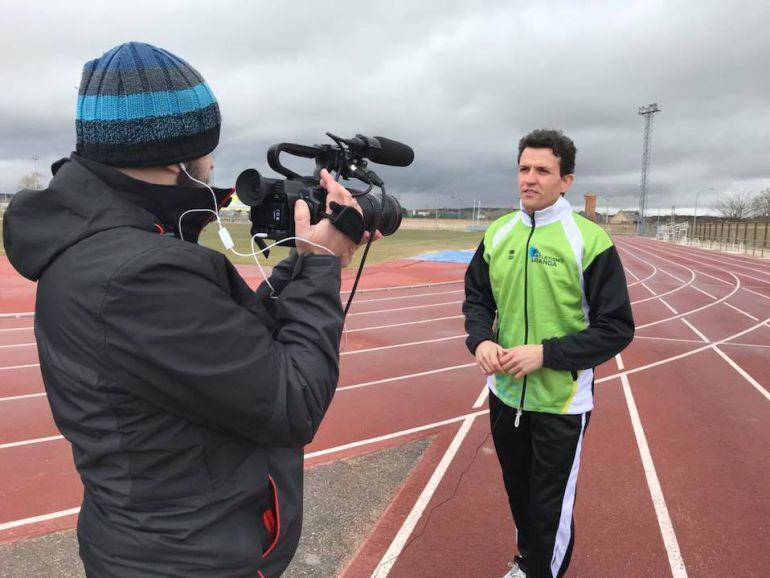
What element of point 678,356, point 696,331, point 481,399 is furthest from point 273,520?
point 696,331

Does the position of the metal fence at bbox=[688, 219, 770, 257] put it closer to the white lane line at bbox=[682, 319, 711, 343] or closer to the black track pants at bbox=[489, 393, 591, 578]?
the white lane line at bbox=[682, 319, 711, 343]

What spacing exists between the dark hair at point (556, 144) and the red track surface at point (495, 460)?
202 centimetres

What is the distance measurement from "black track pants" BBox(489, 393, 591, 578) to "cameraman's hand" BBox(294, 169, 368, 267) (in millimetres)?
1401

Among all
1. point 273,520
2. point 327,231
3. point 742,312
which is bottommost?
point 742,312

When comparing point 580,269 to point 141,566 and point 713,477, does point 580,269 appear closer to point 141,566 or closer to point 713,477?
point 141,566

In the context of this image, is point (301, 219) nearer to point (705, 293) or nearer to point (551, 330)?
point (551, 330)

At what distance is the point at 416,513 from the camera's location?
3152 millimetres

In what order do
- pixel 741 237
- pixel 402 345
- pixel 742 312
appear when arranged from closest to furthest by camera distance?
pixel 402 345
pixel 742 312
pixel 741 237

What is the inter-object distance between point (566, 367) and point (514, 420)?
0.38 m

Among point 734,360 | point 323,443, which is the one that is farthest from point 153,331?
point 734,360

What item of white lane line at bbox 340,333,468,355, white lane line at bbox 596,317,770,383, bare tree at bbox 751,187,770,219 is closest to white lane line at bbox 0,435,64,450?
white lane line at bbox 340,333,468,355

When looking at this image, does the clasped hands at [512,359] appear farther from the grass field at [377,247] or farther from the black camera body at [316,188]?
the grass field at [377,247]

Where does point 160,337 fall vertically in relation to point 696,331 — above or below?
above

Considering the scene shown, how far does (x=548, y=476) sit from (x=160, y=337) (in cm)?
182
